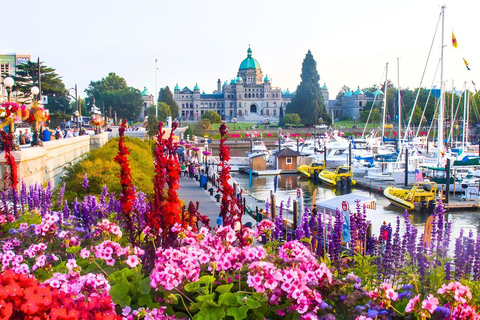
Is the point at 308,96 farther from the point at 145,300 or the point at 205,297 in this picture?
the point at 205,297

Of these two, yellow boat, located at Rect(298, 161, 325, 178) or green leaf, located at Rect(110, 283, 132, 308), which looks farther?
yellow boat, located at Rect(298, 161, 325, 178)

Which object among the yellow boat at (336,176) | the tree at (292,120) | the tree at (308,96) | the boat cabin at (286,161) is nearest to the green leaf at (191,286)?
the yellow boat at (336,176)

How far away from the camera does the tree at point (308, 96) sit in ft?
349

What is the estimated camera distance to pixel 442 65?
33219mm

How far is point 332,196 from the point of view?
36031 millimetres

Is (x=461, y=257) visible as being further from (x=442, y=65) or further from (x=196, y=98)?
(x=196, y=98)

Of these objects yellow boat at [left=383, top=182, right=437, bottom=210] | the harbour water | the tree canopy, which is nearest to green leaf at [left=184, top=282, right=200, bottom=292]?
the harbour water

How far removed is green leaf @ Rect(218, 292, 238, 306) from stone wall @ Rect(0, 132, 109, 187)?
8213 mm

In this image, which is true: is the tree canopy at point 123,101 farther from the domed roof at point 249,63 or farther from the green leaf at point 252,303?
the green leaf at point 252,303

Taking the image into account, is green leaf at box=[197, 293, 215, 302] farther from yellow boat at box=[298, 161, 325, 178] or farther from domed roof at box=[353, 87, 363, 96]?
domed roof at box=[353, 87, 363, 96]

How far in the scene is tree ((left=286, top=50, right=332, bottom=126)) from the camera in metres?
106

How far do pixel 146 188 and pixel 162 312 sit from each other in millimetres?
11504

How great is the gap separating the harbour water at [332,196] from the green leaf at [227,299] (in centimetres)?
1377

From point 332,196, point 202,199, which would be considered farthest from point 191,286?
point 332,196
